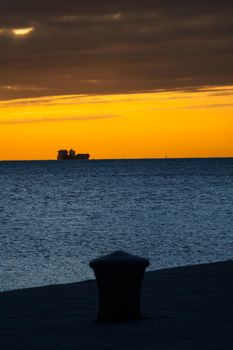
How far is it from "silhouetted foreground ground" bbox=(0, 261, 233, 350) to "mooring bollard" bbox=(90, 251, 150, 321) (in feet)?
0.70

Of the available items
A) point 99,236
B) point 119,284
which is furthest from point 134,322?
point 99,236

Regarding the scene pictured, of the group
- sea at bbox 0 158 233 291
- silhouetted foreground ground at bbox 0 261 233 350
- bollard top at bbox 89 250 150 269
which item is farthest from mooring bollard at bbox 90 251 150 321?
sea at bbox 0 158 233 291

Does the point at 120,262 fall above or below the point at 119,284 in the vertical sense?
above

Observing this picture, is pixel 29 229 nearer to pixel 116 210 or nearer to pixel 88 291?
pixel 116 210

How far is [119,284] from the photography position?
11.6 metres

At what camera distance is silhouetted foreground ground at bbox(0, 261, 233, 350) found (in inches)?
404

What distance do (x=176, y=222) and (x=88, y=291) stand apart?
46253mm

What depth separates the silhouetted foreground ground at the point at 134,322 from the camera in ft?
33.7

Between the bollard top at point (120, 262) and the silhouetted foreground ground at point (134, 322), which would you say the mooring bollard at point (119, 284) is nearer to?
the bollard top at point (120, 262)

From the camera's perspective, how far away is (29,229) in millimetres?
56000

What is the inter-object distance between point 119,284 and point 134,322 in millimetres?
523

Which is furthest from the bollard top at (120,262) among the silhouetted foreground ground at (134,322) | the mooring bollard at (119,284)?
the silhouetted foreground ground at (134,322)

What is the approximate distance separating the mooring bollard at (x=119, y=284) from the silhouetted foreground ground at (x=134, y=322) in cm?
21

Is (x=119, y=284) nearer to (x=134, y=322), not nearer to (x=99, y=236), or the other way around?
(x=134, y=322)
